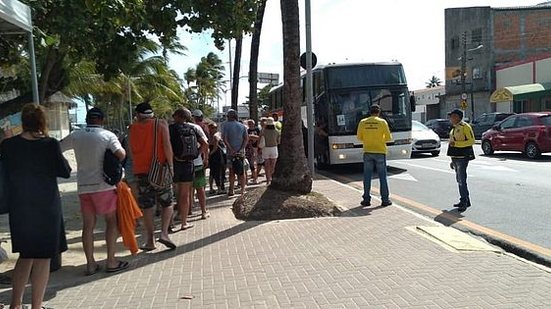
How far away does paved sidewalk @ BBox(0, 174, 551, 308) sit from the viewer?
193 inches

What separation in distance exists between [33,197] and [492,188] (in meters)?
9.83

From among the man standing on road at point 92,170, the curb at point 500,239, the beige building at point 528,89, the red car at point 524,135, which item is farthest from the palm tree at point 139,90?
the man standing on road at point 92,170

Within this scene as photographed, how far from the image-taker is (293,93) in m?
9.82

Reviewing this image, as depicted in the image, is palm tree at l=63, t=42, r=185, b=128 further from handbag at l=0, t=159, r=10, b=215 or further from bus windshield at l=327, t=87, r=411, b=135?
Answer: handbag at l=0, t=159, r=10, b=215

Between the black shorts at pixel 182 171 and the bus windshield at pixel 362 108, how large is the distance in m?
8.38

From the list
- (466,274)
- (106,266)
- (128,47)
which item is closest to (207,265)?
(106,266)

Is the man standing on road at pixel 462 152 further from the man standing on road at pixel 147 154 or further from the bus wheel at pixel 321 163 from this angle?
the bus wheel at pixel 321 163

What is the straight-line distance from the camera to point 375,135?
9805 millimetres

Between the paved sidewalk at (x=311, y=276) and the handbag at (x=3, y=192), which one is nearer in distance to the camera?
the handbag at (x=3, y=192)

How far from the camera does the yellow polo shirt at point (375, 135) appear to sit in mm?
9805

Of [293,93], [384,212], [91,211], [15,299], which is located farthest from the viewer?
[293,93]

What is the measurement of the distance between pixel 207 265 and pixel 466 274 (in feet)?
8.97

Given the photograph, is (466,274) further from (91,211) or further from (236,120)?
(236,120)

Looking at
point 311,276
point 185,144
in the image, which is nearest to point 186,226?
point 185,144
